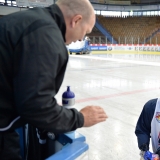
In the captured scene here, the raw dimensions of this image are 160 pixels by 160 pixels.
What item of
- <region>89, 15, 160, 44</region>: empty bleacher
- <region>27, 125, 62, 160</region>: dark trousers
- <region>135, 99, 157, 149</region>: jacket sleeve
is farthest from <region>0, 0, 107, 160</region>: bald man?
<region>89, 15, 160, 44</region>: empty bleacher

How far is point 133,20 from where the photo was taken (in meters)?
32.2

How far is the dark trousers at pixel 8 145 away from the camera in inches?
43.6

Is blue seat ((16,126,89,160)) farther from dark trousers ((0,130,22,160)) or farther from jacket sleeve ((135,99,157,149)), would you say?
jacket sleeve ((135,99,157,149))

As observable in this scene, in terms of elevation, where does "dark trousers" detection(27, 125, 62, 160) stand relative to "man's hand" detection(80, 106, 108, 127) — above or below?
below

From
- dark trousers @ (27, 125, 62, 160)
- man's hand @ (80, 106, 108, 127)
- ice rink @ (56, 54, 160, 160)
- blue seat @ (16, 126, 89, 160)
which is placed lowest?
ice rink @ (56, 54, 160, 160)

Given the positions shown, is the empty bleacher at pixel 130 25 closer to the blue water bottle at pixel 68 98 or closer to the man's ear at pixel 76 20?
the blue water bottle at pixel 68 98

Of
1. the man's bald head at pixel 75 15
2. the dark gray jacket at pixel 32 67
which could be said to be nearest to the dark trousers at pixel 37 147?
the dark gray jacket at pixel 32 67

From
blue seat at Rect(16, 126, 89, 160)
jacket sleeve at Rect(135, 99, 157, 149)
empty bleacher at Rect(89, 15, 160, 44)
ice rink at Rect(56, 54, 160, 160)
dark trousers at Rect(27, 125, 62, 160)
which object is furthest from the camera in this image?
empty bleacher at Rect(89, 15, 160, 44)

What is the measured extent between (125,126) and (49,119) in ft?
7.48

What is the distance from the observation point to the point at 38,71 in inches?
35.0

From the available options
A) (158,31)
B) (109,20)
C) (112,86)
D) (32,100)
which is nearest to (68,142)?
(32,100)

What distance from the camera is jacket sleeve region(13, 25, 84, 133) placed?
35.0 inches

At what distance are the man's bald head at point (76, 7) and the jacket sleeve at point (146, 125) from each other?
96cm

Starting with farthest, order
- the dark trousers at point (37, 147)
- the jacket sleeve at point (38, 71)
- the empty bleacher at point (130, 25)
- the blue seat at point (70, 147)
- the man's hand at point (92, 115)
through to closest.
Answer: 1. the empty bleacher at point (130, 25)
2. the dark trousers at point (37, 147)
3. the man's hand at point (92, 115)
4. the blue seat at point (70, 147)
5. the jacket sleeve at point (38, 71)
